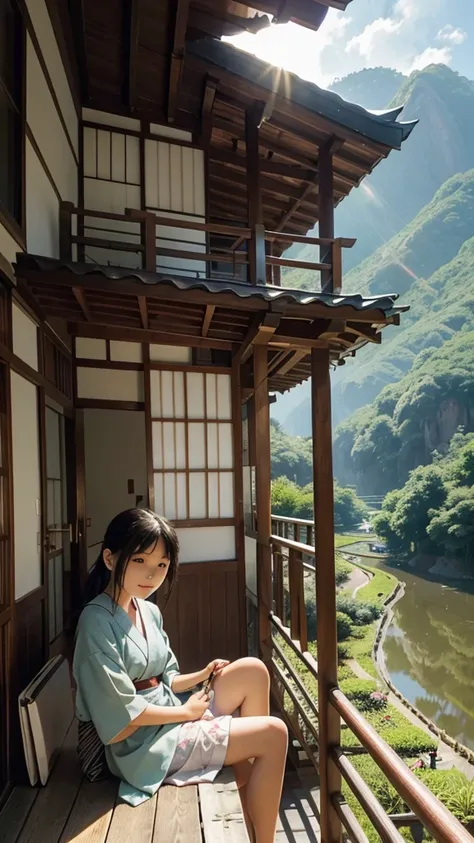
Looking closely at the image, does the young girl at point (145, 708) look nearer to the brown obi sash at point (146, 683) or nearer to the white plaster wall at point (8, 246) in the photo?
the brown obi sash at point (146, 683)

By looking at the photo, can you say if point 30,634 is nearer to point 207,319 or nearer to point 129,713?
point 129,713

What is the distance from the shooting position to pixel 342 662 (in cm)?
1750

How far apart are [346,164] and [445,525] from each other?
29.7 m

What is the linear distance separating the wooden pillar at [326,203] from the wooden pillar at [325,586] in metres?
0.81

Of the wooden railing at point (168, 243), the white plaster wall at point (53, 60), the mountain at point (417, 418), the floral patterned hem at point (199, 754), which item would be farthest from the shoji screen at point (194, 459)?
the mountain at point (417, 418)

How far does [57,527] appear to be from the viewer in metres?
3.73

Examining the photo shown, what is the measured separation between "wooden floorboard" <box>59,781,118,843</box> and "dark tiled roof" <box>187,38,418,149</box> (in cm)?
451

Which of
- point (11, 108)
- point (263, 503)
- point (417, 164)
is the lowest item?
point (263, 503)

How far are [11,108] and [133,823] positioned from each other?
10.2 feet

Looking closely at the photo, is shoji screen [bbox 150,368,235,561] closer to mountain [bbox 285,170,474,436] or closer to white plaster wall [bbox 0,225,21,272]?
white plaster wall [bbox 0,225,21,272]

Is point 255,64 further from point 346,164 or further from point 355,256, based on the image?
point 355,256

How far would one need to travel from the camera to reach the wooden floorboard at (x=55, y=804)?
1.66 metres

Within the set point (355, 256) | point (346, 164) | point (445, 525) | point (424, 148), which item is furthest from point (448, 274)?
point (346, 164)

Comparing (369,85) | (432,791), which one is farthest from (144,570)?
(369,85)
